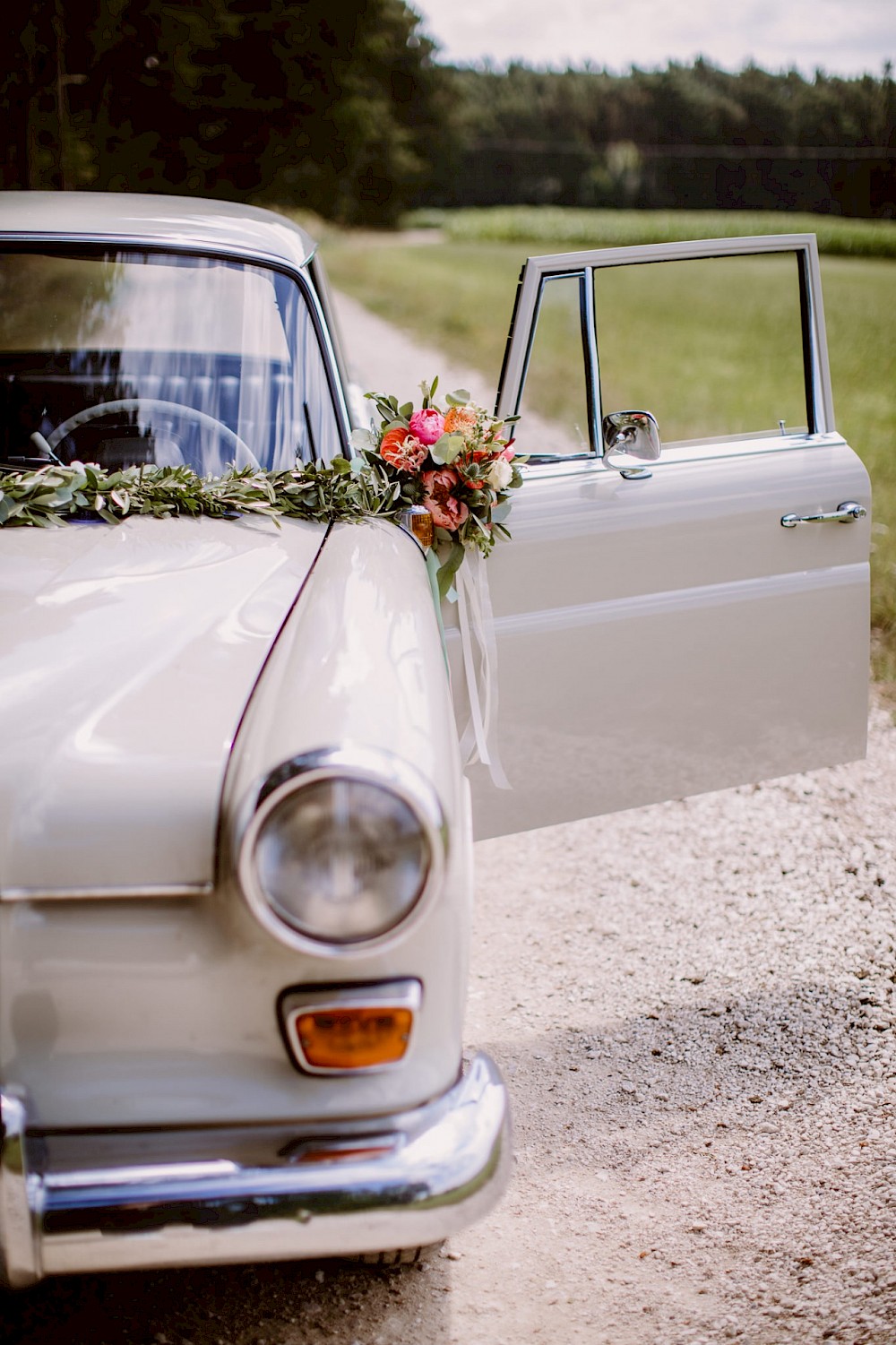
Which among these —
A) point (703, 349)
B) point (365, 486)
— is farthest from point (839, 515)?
point (703, 349)

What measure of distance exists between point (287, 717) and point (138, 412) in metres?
1.48

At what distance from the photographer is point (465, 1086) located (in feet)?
5.35

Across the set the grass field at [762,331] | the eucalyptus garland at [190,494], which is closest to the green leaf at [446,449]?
the eucalyptus garland at [190,494]

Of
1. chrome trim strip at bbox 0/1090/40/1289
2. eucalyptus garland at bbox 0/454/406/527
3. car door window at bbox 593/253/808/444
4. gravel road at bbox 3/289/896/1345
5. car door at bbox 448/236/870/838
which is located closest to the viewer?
chrome trim strip at bbox 0/1090/40/1289

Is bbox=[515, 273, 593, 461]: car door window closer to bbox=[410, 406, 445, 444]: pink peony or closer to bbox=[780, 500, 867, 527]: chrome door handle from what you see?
→ bbox=[410, 406, 445, 444]: pink peony

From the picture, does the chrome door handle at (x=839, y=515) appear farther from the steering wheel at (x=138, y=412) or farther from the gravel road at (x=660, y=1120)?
the steering wheel at (x=138, y=412)

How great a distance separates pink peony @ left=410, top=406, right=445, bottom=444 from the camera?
2.63 m

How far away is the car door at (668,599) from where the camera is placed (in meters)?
2.72

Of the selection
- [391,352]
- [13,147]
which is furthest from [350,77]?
[13,147]

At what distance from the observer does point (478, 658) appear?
2.66 meters

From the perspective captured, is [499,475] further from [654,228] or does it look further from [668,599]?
[654,228]

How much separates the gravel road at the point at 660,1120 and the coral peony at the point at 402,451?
1.41 meters

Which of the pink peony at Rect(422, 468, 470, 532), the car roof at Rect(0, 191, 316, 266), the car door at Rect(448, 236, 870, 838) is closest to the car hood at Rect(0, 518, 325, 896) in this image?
the pink peony at Rect(422, 468, 470, 532)

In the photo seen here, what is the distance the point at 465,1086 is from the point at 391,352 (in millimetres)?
16033
